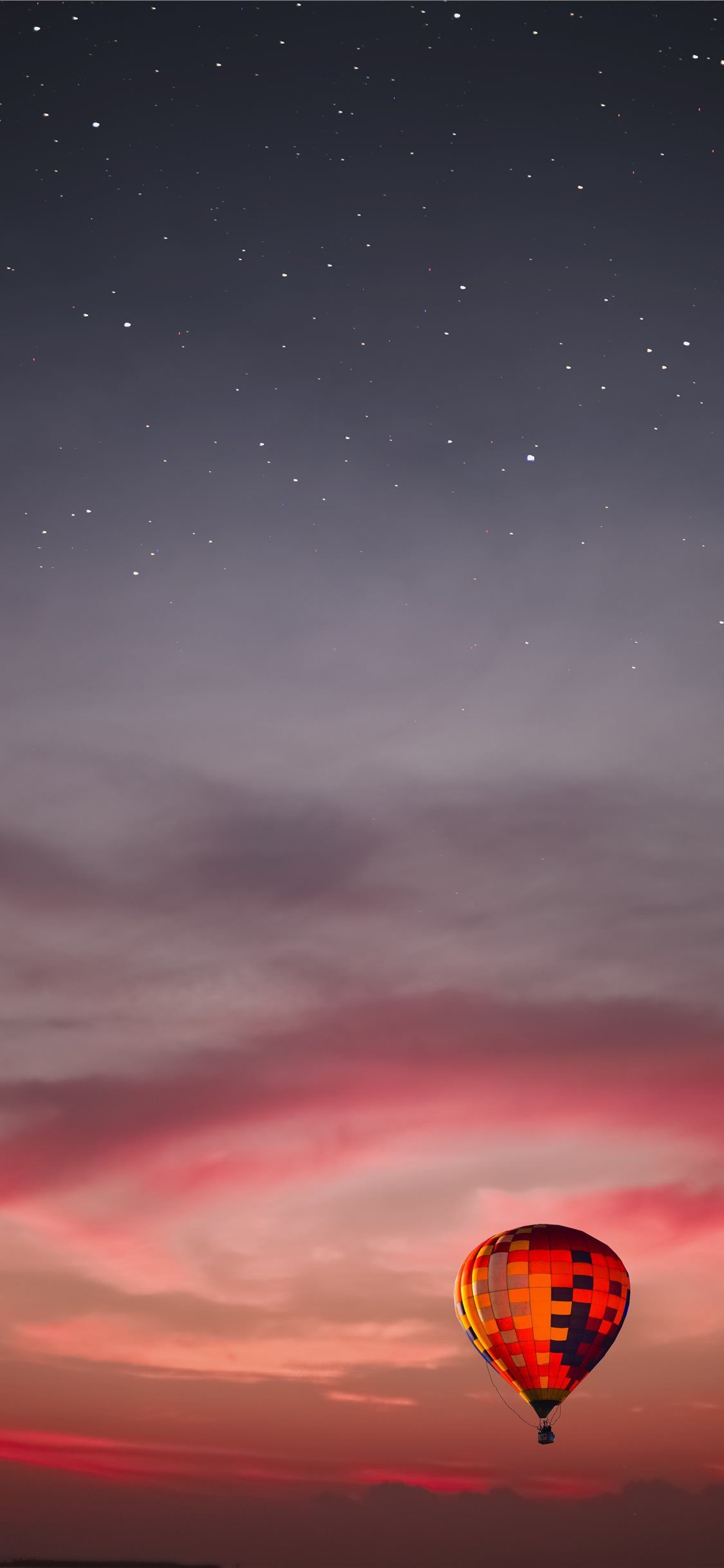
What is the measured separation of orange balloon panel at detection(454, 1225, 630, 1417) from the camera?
4147 cm

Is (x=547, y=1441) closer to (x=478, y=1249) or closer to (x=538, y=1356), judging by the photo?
(x=538, y=1356)

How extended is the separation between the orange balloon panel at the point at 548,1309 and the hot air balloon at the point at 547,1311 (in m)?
0.02

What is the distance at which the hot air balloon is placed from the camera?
136ft

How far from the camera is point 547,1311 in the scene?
41344 millimetres

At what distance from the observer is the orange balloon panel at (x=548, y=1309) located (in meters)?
41.5

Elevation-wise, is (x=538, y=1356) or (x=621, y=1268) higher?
(x=621, y=1268)

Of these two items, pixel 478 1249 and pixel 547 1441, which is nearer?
pixel 547 1441

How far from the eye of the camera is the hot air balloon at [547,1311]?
41.5 metres

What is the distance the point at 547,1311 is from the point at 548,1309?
0.05 m

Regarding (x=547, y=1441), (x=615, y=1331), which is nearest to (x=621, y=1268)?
(x=615, y=1331)

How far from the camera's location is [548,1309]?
136 feet

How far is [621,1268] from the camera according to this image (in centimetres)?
4278

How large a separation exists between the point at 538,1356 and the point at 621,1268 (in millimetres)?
3688

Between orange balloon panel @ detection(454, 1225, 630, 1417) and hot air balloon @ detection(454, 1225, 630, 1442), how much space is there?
2cm
